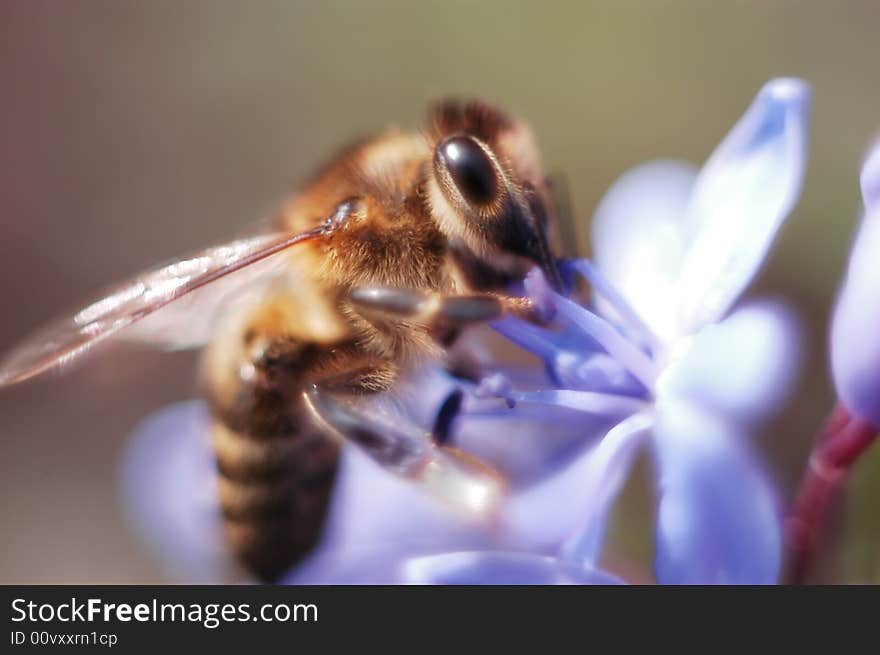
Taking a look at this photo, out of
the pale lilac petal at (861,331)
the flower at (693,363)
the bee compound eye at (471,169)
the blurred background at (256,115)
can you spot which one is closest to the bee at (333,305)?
the bee compound eye at (471,169)

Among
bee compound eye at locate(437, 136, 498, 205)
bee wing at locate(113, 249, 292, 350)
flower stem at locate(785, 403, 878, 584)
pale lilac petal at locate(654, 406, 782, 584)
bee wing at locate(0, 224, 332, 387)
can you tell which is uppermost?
bee wing at locate(113, 249, 292, 350)

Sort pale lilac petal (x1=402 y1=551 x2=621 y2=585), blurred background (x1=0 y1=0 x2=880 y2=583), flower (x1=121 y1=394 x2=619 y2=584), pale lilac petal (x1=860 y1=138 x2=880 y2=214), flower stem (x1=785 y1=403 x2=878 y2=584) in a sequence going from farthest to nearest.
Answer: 1. blurred background (x1=0 y1=0 x2=880 y2=583)
2. flower (x1=121 y1=394 x2=619 y2=584)
3. flower stem (x1=785 y1=403 x2=878 y2=584)
4. pale lilac petal (x1=402 y1=551 x2=621 y2=585)
5. pale lilac petal (x1=860 y1=138 x2=880 y2=214)

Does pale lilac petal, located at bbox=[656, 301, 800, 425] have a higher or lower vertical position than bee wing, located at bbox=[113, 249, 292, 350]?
lower

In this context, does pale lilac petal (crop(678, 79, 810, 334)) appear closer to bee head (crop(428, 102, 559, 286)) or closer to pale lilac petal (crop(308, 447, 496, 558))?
bee head (crop(428, 102, 559, 286))

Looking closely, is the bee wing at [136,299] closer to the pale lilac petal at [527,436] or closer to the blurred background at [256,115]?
the pale lilac petal at [527,436]

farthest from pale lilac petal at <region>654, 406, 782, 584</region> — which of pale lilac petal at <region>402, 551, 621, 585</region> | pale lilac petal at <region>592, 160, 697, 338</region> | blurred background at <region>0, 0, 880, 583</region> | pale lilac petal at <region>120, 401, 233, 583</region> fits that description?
blurred background at <region>0, 0, 880, 583</region>

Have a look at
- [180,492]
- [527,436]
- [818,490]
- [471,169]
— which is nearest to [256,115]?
[180,492]
